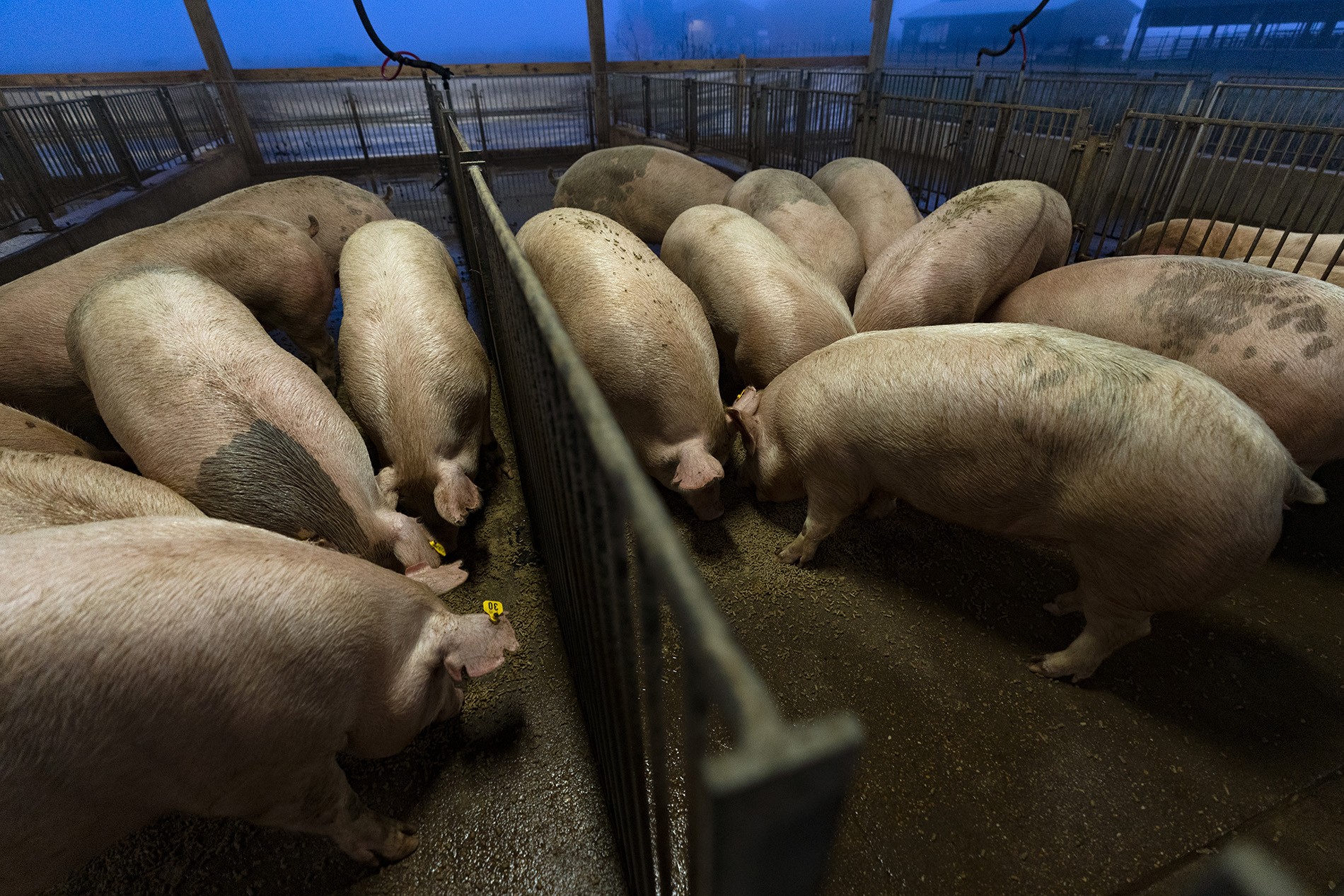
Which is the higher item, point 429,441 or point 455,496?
point 429,441

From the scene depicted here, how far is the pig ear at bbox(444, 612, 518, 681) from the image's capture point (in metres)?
1.82

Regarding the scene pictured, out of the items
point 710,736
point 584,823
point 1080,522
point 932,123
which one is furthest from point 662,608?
point 932,123

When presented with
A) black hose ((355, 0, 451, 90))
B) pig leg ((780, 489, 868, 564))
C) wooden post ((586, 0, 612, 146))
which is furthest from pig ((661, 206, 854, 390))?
wooden post ((586, 0, 612, 146))

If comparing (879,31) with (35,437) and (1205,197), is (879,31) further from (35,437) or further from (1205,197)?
(35,437)

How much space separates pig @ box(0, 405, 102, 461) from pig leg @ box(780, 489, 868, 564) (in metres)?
3.29

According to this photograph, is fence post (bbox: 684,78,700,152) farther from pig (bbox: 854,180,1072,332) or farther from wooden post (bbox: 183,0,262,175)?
wooden post (bbox: 183,0,262,175)

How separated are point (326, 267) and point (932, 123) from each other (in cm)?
517

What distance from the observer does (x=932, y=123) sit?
505 cm

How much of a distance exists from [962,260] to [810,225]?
1300mm

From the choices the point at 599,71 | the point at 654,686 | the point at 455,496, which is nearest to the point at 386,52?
the point at 455,496

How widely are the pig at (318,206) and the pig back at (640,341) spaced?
8.65 ft

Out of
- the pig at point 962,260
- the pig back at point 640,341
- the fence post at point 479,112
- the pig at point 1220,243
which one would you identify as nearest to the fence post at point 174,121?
the fence post at point 479,112

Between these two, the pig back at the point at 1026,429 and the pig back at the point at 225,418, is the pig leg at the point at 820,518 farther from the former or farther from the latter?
the pig back at the point at 225,418

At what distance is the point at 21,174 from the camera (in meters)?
4.48
